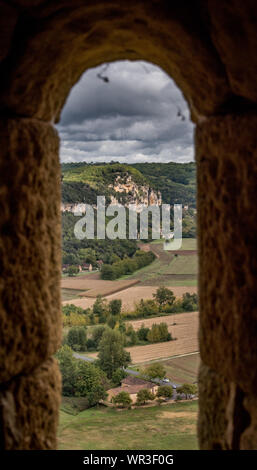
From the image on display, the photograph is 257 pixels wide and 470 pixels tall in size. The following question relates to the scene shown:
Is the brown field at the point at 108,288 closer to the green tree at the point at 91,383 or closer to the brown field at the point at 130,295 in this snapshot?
the brown field at the point at 130,295

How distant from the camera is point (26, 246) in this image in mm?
1498

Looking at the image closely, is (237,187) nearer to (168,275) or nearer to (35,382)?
(35,382)

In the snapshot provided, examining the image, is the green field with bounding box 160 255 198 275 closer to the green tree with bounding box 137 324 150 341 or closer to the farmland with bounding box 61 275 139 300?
the farmland with bounding box 61 275 139 300

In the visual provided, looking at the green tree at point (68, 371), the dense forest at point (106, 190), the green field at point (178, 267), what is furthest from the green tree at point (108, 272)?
the green tree at point (68, 371)

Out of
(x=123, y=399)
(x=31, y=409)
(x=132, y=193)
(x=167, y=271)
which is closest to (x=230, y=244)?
(x=31, y=409)

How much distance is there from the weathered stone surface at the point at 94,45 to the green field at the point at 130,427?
4.98 meters

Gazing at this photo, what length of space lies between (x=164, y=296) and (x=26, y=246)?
30.8 feet

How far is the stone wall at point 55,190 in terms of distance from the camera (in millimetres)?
1319

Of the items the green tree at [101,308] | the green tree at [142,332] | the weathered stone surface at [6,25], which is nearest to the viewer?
the weathered stone surface at [6,25]

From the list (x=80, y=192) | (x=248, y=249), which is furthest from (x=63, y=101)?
(x=80, y=192)

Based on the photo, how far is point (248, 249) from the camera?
132cm

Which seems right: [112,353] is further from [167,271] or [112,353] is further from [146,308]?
[167,271]

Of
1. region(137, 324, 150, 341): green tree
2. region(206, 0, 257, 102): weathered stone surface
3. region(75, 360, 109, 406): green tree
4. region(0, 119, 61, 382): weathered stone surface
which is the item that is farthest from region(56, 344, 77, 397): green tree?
region(206, 0, 257, 102): weathered stone surface

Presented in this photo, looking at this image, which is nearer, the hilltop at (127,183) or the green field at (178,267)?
the hilltop at (127,183)
